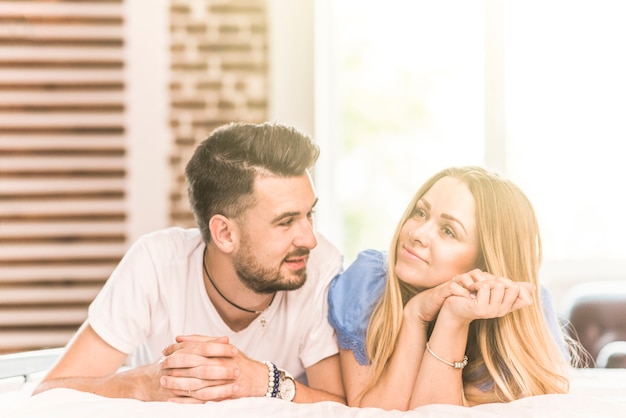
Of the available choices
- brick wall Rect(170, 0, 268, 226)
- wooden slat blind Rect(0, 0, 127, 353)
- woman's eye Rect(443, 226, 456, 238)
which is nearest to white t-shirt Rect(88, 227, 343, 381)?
woman's eye Rect(443, 226, 456, 238)

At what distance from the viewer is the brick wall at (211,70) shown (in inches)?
139

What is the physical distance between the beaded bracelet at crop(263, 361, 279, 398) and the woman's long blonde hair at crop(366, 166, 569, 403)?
25 cm

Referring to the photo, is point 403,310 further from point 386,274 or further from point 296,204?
point 296,204

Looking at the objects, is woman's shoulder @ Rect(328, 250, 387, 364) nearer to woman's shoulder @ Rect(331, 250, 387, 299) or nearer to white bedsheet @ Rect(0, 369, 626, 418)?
woman's shoulder @ Rect(331, 250, 387, 299)

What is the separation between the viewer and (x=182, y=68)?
355 centimetres

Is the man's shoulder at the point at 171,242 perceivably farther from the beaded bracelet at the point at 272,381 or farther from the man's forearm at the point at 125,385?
the beaded bracelet at the point at 272,381

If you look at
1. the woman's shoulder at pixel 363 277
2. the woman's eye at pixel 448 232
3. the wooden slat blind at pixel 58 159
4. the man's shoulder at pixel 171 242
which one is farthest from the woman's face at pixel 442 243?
the wooden slat blind at pixel 58 159

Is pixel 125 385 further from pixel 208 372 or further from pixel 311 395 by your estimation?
pixel 311 395

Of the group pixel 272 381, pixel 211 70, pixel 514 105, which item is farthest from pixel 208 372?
pixel 514 105

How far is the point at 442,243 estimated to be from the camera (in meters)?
1.87

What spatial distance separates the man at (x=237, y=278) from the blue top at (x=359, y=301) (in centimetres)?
5

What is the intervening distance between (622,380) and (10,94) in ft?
9.96

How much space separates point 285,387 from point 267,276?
320 millimetres

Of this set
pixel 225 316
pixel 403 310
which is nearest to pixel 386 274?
pixel 403 310
